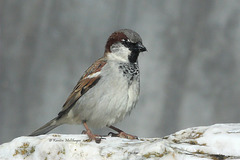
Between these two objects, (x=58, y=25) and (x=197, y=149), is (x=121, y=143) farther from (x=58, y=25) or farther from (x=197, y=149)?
(x=58, y=25)

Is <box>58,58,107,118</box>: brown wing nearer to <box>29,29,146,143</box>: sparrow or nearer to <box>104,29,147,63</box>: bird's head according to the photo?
<box>29,29,146,143</box>: sparrow

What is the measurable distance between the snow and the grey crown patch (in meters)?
0.57

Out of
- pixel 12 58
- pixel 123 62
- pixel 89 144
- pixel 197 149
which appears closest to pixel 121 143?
pixel 89 144

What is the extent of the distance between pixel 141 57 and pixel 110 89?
185 cm

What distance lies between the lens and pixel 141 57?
4668mm

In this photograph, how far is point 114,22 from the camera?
4.77 meters

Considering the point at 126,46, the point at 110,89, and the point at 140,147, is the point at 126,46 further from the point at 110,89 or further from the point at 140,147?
the point at 140,147

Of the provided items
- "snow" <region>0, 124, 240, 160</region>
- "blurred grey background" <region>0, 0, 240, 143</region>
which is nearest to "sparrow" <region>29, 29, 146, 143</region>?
"snow" <region>0, 124, 240, 160</region>

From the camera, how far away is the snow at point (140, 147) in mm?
2088

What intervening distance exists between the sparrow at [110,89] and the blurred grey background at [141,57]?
1543mm

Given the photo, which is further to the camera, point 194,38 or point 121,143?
point 194,38

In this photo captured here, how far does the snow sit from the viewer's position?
6.85 ft

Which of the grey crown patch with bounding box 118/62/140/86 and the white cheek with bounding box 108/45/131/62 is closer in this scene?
the grey crown patch with bounding box 118/62/140/86

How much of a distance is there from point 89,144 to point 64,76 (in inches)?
100
